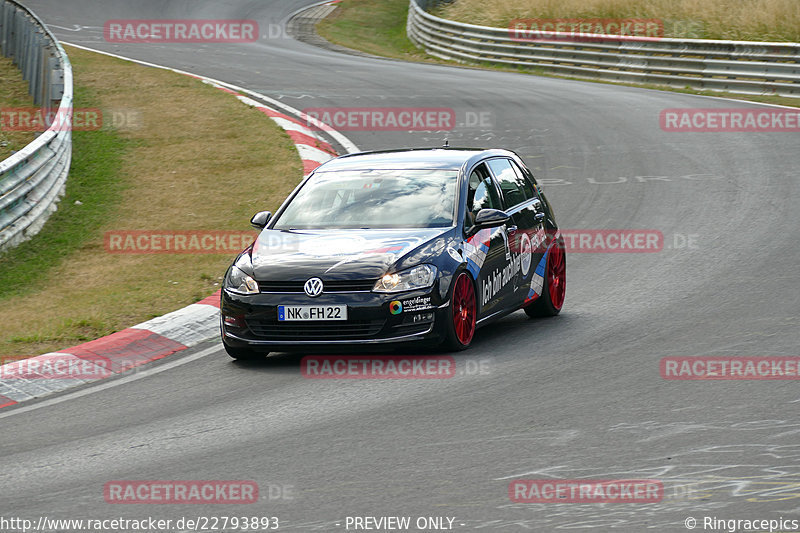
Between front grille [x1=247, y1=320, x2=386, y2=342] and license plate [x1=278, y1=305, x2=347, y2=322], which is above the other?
license plate [x1=278, y1=305, x2=347, y2=322]

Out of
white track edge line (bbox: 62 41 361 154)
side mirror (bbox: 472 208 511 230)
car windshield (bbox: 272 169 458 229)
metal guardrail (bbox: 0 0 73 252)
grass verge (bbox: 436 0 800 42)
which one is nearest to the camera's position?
side mirror (bbox: 472 208 511 230)

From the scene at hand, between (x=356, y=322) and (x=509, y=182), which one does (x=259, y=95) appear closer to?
(x=509, y=182)

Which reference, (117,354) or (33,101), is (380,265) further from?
(33,101)

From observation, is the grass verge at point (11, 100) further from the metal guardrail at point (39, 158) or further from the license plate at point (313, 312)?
the license plate at point (313, 312)

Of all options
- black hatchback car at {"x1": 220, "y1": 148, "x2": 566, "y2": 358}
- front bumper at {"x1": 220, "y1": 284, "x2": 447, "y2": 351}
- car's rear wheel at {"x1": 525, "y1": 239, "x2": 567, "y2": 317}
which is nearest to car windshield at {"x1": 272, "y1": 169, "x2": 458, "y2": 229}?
black hatchback car at {"x1": 220, "y1": 148, "x2": 566, "y2": 358}

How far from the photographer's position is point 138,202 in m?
15.9

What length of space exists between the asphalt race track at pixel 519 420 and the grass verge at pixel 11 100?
8750 mm

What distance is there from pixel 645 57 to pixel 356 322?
824 inches

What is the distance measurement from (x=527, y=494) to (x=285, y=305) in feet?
11.2

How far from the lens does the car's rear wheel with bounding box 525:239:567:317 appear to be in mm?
10664

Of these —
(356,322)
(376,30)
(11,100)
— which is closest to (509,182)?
(356,322)

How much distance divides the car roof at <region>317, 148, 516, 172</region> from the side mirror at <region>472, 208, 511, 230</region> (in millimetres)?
777

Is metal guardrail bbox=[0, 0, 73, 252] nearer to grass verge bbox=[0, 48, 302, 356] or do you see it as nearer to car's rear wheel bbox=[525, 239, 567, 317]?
grass verge bbox=[0, 48, 302, 356]

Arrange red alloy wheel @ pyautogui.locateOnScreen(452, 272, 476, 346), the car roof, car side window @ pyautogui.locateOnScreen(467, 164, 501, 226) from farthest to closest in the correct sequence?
the car roof
car side window @ pyautogui.locateOnScreen(467, 164, 501, 226)
red alloy wheel @ pyautogui.locateOnScreen(452, 272, 476, 346)
